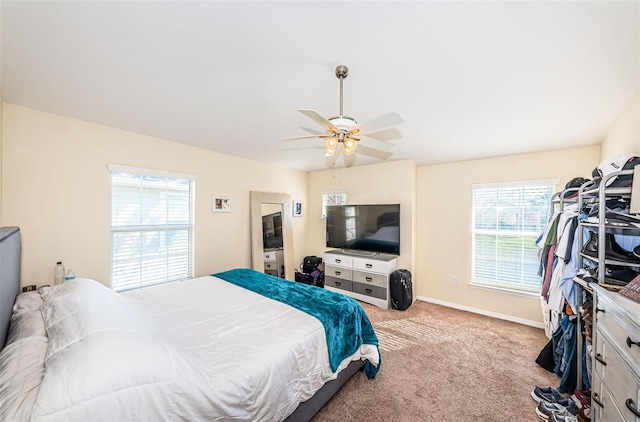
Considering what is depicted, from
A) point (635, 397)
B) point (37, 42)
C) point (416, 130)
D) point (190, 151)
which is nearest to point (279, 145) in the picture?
point (190, 151)

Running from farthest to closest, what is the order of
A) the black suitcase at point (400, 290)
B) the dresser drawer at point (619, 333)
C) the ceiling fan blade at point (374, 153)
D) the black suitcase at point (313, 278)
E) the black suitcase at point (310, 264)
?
the black suitcase at point (310, 264) < the black suitcase at point (313, 278) < the black suitcase at point (400, 290) < the ceiling fan blade at point (374, 153) < the dresser drawer at point (619, 333)

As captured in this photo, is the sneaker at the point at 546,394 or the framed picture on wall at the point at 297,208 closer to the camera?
the sneaker at the point at 546,394

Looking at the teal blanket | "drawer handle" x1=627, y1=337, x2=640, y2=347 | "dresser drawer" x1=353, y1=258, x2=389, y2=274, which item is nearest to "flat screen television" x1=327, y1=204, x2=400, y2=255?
"dresser drawer" x1=353, y1=258, x2=389, y2=274

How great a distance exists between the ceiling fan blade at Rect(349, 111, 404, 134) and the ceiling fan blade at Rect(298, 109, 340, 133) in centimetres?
13

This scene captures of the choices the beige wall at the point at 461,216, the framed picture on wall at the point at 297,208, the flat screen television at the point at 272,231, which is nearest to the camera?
the beige wall at the point at 461,216

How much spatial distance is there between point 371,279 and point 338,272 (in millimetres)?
668

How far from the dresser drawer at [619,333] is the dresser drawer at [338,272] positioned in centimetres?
320

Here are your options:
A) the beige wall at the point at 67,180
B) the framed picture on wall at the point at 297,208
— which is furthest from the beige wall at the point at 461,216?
the beige wall at the point at 67,180

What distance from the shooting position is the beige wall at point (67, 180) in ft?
7.18

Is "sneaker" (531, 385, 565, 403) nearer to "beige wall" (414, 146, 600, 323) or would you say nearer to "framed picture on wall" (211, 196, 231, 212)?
"beige wall" (414, 146, 600, 323)

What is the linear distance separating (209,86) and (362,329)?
94.2 inches

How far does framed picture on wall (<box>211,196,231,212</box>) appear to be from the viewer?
3.69 meters

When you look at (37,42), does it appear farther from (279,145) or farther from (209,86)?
(279,145)

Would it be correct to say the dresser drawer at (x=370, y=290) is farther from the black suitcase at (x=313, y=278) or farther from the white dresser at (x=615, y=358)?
the white dresser at (x=615, y=358)
